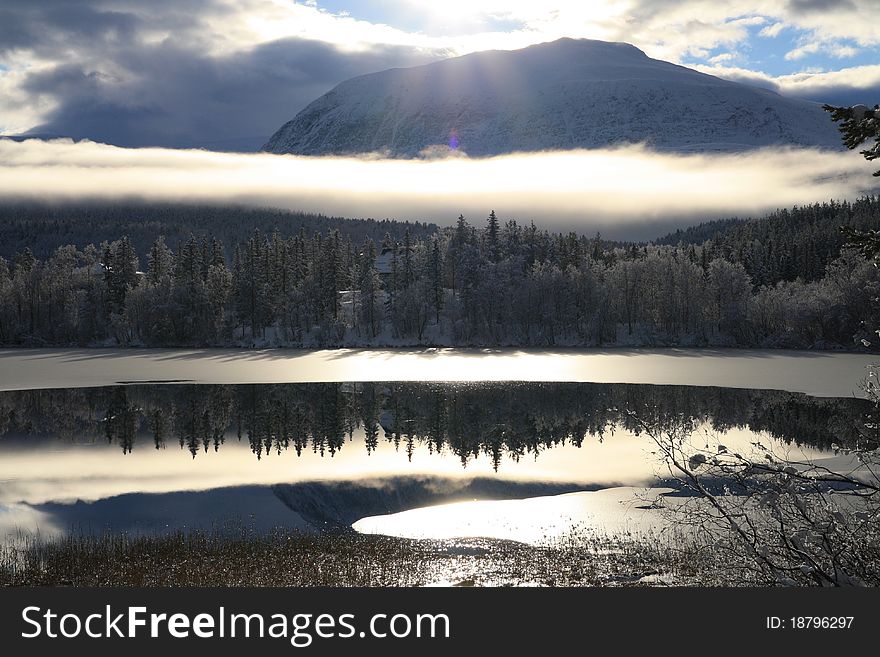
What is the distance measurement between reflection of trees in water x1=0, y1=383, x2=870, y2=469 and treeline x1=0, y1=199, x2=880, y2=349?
59.7 m

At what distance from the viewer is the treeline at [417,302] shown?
130 metres

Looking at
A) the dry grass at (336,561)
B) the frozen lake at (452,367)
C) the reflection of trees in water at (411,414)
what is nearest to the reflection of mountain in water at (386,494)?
the dry grass at (336,561)

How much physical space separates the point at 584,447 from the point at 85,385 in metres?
51.5

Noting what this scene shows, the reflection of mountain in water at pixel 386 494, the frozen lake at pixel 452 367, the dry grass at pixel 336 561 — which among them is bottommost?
the frozen lake at pixel 452 367

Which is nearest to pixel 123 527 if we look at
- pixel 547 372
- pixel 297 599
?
pixel 297 599

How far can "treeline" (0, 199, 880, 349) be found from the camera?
129500mm

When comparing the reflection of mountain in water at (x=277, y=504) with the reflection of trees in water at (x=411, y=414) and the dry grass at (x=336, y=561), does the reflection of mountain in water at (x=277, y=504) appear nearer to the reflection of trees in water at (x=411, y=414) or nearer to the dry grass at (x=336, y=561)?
the dry grass at (x=336, y=561)

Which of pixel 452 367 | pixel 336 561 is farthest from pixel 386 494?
pixel 452 367

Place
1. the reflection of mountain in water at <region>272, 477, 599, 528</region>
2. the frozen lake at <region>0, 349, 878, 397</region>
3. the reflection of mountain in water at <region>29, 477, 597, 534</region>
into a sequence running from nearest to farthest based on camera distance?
1. the reflection of mountain in water at <region>29, 477, 597, 534</region>
2. the reflection of mountain in water at <region>272, 477, 599, 528</region>
3. the frozen lake at <region>0, 349, 878, 397</region>

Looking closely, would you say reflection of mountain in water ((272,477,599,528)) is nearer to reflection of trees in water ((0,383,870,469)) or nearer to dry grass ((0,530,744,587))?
dry grass ((0,530,744,587))

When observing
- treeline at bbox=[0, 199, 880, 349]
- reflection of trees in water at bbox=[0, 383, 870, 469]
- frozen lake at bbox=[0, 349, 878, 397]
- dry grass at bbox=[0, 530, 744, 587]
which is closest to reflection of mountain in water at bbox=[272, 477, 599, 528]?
dry grass at bbox=[0, 530, 744, 587]

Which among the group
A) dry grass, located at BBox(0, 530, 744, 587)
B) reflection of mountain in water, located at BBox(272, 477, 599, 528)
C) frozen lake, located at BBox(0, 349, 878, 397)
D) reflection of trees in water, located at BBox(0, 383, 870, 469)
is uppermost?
dry grass, located at BBox(0, 530, 744, 587)

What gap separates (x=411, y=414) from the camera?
57438mm

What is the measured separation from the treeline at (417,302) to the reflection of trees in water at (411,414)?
59.7 metres
